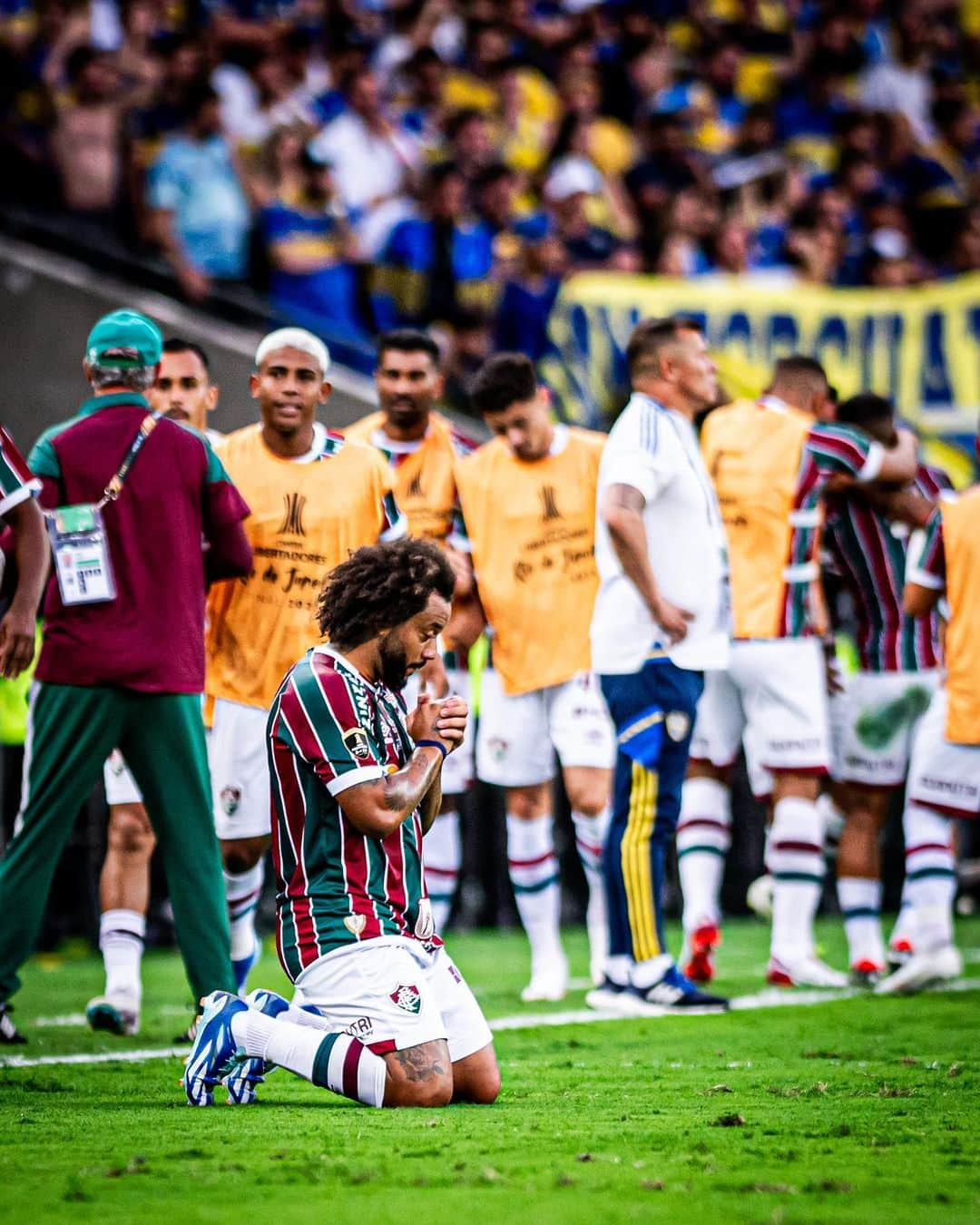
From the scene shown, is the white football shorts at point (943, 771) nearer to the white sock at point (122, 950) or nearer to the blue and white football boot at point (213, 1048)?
the white sock at point (122, 950)

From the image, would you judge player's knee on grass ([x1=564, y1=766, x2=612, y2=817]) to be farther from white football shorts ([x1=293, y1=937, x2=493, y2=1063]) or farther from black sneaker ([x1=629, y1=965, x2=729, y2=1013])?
white football shorts ([x1=293, y1=937, x2=493, y2=1063])

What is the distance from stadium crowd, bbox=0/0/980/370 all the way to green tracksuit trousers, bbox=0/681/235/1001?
5875 mm

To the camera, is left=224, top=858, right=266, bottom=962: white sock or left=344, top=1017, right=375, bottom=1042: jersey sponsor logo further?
left=224, top=858, right=266, bottom=962: white sock

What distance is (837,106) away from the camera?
56.5ft

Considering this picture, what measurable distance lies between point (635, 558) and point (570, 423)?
600cm

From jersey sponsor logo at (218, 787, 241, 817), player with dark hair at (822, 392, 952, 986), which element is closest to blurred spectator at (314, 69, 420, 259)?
player with dark hair at (822, 392, 952, 986)

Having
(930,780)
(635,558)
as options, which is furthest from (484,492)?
(930,780)

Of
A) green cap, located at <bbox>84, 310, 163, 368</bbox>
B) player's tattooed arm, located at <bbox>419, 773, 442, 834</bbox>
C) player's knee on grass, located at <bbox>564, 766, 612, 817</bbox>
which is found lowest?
player's knee on grass, located at <bbox>564, 766, 612, 817</bbox>

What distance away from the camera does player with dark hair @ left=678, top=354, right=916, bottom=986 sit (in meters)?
8.05

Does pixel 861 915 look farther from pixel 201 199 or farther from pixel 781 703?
pixel 201 199

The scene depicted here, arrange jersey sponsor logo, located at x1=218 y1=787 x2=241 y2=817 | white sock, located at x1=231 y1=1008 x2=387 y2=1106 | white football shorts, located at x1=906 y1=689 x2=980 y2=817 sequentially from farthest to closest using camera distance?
white football shorts, located at x1=906 y1=689 x2=980 y2=817
jersey sponsor logo, located at x1=218 y1=787 x2=241 y2=817
white sock, located at x1=231 y1=1008 x2=387 y2=1106

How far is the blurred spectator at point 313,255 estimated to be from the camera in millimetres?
11992

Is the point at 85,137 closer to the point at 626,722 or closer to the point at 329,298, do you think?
the point at 329,298

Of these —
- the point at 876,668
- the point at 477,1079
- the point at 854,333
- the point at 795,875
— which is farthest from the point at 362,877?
the point at 854,333
